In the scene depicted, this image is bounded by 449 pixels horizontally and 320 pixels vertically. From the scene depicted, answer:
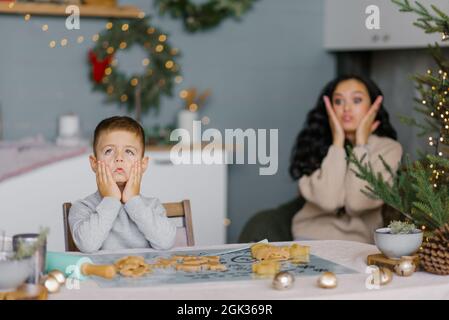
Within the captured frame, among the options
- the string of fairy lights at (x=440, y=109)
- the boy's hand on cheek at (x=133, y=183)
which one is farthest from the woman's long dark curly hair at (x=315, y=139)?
the boy's hand on cheek at (x=133, y=183)

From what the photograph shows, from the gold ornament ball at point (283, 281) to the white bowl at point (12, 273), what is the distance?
14.5 inches

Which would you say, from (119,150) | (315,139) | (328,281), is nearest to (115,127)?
(119,150)

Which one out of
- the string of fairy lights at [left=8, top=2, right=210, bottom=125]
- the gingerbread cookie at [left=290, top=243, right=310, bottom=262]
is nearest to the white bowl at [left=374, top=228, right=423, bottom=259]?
the gingerbread cookie at [left=290, top=243, right=310, bottom=262]

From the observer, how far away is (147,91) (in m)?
3.55

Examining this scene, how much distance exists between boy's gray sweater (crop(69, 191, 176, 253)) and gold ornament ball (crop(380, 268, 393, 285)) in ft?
1.44

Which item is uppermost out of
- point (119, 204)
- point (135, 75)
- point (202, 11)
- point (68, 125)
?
point (202, 11)

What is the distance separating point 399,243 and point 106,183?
0.52 m

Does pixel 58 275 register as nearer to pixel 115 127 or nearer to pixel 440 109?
pixel 115 127

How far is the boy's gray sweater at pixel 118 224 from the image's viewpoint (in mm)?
1502

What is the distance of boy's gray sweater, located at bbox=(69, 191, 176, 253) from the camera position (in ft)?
4.93

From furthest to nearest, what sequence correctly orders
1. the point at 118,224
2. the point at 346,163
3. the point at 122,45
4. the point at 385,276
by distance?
the point at 122,45
the point at 346,163
the point at 118,224
the point at 385,276

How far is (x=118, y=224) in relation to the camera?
5.22ft

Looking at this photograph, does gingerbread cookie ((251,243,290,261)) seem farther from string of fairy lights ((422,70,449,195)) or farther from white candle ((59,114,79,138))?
white candle ((59,114,79,138))
